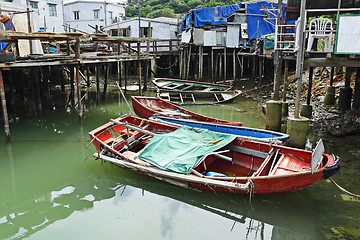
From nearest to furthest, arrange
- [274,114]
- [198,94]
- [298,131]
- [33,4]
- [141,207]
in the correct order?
[141,207] < [298,131] < [274,114] < [198,94] < [33,4]

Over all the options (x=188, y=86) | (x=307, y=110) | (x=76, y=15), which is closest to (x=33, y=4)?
(x=76, y=15)

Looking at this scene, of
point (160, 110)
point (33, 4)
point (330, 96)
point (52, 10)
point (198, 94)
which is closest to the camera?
point (160, 110)

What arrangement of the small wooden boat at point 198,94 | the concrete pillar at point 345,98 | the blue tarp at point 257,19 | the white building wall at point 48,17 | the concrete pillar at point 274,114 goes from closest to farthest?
the concrete pillar at point 274,114
the concrete pillar at point 345,98
the small wooden boat at point 198,94
the blue tarp at point 257,19
the white building wall at point 48,17

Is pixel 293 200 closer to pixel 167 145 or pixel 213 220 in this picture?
pixel 213 220

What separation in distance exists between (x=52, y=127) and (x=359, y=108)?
13.0 meters

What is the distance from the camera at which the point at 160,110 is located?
13234mm

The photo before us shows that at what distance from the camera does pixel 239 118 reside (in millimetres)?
14367

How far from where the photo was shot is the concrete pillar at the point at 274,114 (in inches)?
413

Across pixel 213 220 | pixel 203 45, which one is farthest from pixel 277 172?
pixel 203 45

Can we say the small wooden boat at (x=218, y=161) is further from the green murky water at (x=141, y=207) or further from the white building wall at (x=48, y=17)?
the white building wall at (x=48, y=17)

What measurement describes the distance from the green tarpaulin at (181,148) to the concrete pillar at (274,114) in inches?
126

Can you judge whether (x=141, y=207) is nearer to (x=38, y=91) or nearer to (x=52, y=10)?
(x=38, y=91)

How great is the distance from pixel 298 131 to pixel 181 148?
373 cm

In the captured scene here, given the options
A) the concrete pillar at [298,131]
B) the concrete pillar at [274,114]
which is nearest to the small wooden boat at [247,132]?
the concrete pillar at [298,131]
